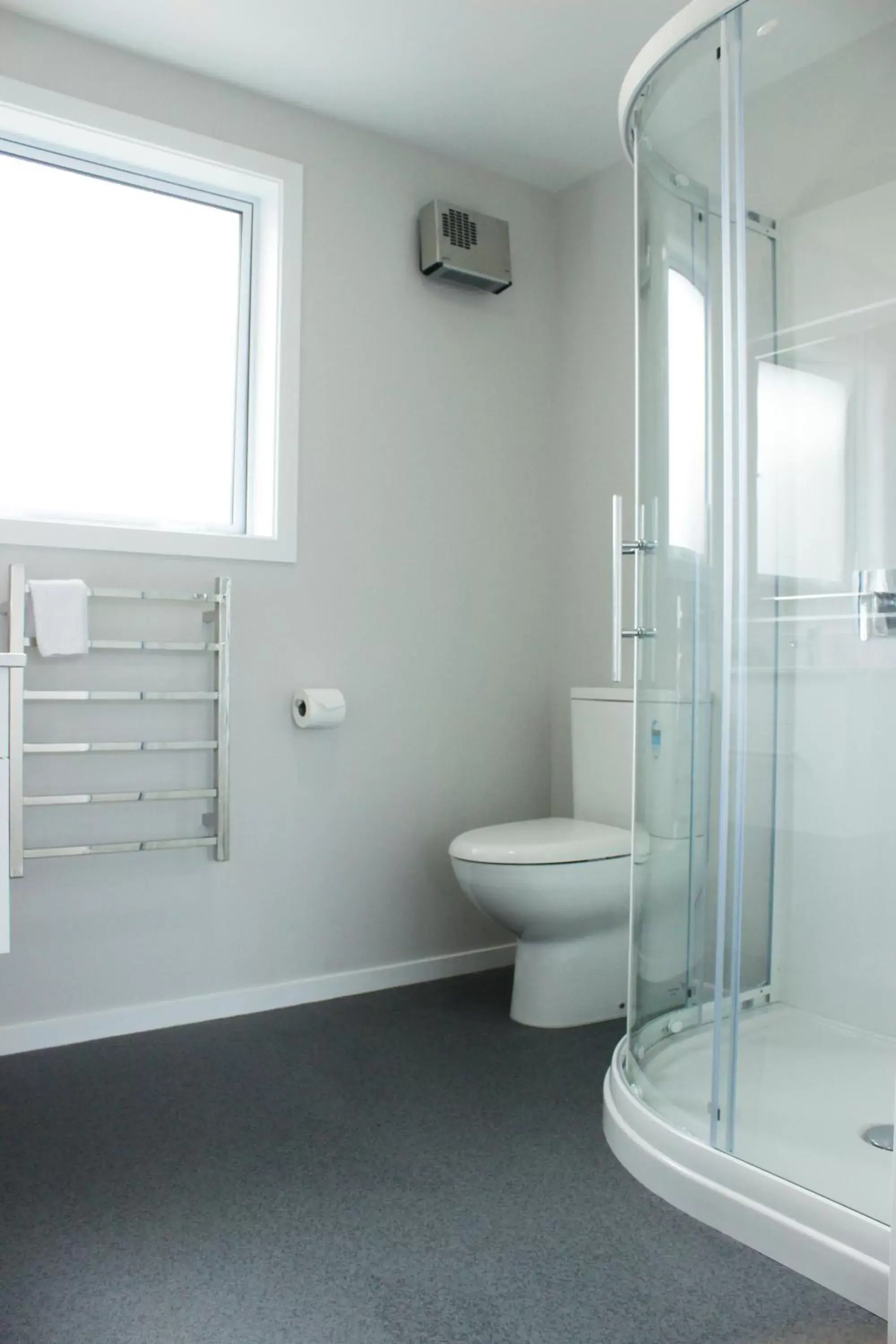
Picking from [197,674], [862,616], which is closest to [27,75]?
[197,674]

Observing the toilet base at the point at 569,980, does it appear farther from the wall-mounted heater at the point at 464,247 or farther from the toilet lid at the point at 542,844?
the wall-mounted heater at the point at 464,247

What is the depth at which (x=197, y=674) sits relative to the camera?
2635mm

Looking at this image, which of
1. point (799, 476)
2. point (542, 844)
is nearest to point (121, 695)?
point (542, 844)

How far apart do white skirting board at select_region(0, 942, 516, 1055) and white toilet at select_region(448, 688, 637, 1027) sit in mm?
418

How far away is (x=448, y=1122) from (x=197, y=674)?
1.21m

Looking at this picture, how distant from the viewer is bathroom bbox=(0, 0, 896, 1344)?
1.61 m

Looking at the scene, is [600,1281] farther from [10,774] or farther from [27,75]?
[27,75]

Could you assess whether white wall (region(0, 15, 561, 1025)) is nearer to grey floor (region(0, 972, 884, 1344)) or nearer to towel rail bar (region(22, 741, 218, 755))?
towel rail bar (region(22, 741, 218, 755))

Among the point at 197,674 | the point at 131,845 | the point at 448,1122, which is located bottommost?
the point at 448,1122

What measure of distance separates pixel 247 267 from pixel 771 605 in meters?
1.79

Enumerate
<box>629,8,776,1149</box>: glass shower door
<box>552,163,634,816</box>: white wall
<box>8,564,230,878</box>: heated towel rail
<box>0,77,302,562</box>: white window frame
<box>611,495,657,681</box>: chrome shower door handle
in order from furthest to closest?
<box>552,163,634,816</box>: white wall
<box>0,77,302,562</box>: white window frame
<box>8,564,230,878</box>: heated towel rail
<box>611,495,657,681</box>: chrome shower door handle
<box>629,8,776,1149</box>: glass shower door

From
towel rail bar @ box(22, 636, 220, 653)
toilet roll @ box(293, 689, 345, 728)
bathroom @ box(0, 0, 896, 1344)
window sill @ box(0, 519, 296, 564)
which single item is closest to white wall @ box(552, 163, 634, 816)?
bathroom @ box(0, 0, 896, 1344)

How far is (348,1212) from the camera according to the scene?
1.68 m

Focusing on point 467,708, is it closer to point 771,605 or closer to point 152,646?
point 152,646
